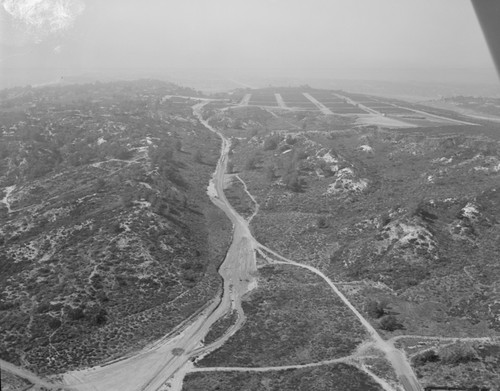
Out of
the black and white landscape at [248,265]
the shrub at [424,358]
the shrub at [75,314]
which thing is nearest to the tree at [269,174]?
the black and white landscape at [248,265]

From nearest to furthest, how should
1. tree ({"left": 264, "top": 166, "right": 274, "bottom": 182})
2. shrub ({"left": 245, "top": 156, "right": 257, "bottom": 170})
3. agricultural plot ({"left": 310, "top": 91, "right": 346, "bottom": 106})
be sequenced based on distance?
tree ({"left": 264, "top": 166, "right": 274, "bottom": 182}) < shrub ({"left": 245, "top": 156, "right": 257, "bottom": 170}) < agricultural plot ({"left": 310, "top": 91, "right": 346, "bottom": 106})

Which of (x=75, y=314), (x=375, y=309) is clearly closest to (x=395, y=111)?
(x=375, y=309)

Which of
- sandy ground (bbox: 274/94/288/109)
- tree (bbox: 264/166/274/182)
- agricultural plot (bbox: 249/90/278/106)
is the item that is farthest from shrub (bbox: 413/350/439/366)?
agricultural plot (bbox: 249/90/278/106)

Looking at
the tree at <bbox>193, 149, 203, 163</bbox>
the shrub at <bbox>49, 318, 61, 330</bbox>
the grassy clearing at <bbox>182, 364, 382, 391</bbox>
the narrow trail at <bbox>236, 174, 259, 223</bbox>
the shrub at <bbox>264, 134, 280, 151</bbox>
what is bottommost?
the grassy clearing at <bbox>182, 364, 382, 391</bbox>

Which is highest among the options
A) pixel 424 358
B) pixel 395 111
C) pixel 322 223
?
pixel 395 111

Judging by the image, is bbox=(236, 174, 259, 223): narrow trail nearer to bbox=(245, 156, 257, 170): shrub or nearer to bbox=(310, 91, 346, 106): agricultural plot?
bbox=(245, 156, 257, 170): shrub

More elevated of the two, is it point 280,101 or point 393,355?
point 280,101

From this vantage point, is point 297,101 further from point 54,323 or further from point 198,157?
point 54,323

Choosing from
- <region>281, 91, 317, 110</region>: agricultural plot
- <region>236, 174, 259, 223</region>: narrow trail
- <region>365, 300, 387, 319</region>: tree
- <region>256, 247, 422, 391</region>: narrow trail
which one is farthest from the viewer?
<region>281, 91, 317, 110</region>: agricultural plot

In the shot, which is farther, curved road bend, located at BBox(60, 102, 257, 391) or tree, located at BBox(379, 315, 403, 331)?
tree, located at BBox(379, 315, 403, 331)

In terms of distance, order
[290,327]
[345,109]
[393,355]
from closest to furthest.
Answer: [393,355] → [290,327] → [345,109]

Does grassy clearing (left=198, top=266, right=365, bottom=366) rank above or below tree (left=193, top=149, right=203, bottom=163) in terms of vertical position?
below

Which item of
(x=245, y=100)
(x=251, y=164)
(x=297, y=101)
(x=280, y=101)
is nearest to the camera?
(x=251, y=164)

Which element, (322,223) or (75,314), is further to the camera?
(322,223)
